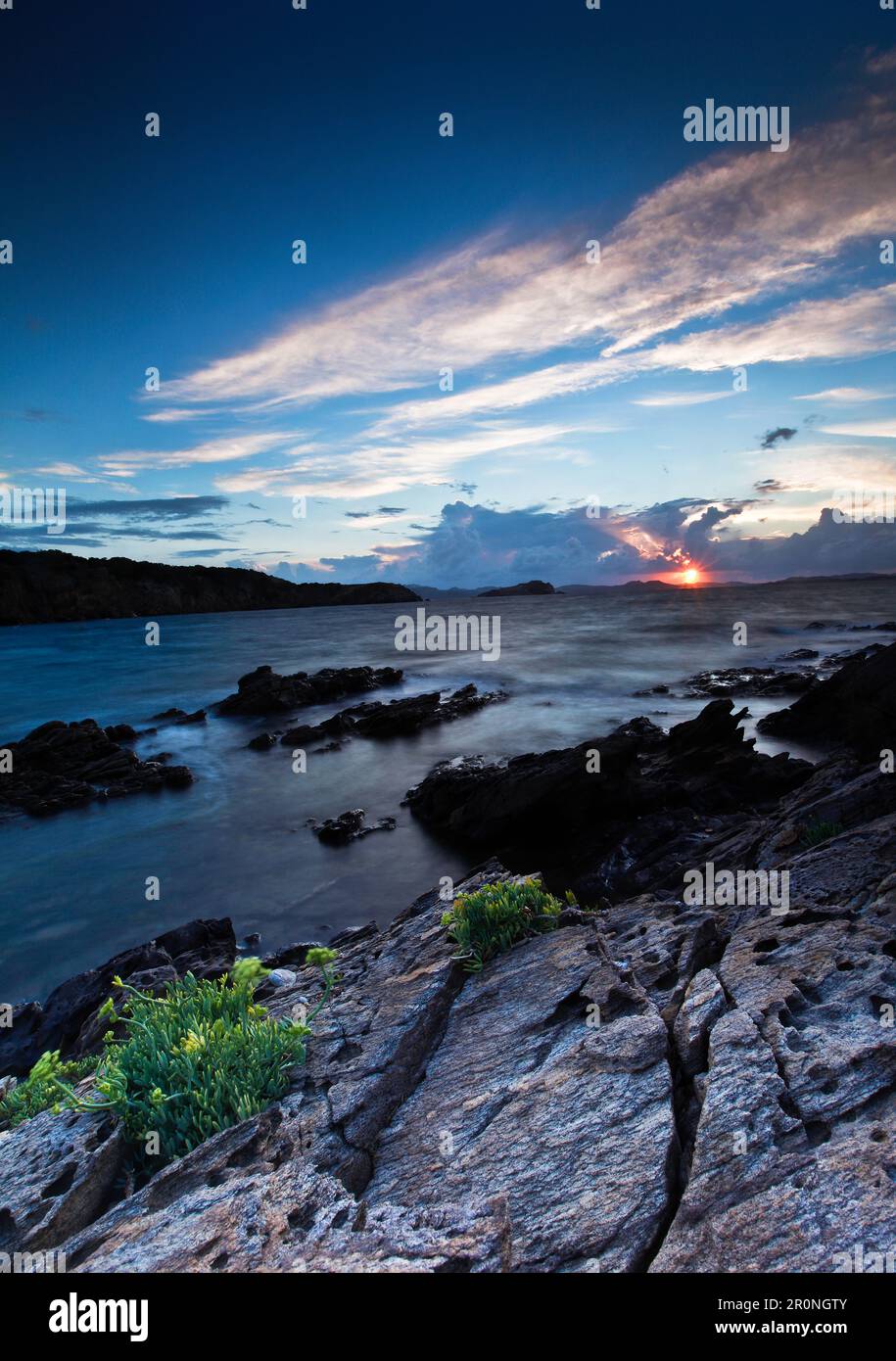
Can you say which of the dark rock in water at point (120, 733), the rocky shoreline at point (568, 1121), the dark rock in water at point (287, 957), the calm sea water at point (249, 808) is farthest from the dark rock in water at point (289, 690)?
the rocky shoreline at point (568, 1121)

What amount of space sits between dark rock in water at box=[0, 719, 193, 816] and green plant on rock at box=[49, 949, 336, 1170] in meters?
21.5

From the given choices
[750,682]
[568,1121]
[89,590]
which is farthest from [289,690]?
[89,590]

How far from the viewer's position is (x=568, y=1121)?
4.15 m

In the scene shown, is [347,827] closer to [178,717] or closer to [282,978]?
[282,978]

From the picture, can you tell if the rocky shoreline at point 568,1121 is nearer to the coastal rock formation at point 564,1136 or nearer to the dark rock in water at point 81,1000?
the coastal rock formation at point 564,1136

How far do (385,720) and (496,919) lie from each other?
25.7m

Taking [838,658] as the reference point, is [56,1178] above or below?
below

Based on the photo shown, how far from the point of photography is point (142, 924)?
15.8 metres

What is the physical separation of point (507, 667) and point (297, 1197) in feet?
171

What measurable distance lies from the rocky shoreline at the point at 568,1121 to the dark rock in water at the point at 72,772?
2069 cm

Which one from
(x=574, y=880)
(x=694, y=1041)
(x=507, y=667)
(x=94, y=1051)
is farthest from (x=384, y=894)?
(x=507, y=667)

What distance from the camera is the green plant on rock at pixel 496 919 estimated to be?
6.56 m

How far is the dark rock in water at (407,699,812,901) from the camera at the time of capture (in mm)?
15117
